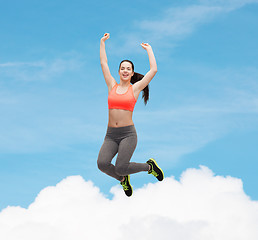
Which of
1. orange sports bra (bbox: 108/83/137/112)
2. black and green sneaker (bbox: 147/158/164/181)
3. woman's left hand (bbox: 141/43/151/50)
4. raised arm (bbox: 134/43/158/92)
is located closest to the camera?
orange sports bra (bbox: 108/83/137/112)

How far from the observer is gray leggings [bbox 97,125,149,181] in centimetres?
1137

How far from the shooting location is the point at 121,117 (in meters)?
11.4

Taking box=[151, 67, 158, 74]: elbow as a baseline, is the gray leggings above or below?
below

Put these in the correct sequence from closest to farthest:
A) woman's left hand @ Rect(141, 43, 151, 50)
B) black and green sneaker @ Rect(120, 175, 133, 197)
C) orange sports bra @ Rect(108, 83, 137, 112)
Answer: orange sports bra @ Rect(108, 83, 137, 112) → woman's left hand @ Rect(141, 43, 151, 50) → black and green sneaker @ Rect(120, 175, 133, 197)

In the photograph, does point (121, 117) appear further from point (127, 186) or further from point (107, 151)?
point (127, 186)

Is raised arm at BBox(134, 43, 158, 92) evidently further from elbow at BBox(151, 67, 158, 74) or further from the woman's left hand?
the woman's left hand

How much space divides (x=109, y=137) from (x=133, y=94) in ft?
3.54

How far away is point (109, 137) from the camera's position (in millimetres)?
11547

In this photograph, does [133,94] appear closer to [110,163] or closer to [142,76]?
[142,76]

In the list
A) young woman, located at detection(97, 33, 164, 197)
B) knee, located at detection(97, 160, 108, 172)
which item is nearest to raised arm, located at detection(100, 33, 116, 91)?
young woman, located at detection(97, 33, 164, 197)

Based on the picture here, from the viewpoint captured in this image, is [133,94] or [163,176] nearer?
[133,94]

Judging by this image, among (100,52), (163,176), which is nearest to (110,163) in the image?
(163,176)

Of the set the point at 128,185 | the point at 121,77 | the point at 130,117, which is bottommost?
the point at 128,185

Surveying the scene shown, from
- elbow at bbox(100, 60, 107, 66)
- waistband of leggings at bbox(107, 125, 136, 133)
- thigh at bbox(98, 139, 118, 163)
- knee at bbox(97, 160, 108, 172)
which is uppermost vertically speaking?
elbow at bbox(100, 60, 107, 66)
